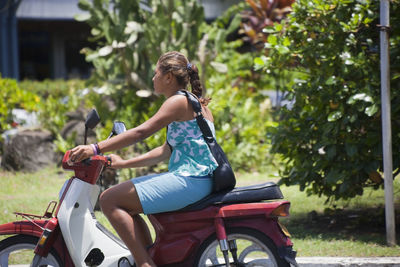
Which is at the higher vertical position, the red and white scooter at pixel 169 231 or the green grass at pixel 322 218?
the red and white scooter at pixel 169 231

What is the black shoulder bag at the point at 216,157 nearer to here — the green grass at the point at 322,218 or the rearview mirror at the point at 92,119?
the rearview mirror at the point at 92,119

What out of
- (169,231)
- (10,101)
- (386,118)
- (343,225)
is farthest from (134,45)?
(169,231)

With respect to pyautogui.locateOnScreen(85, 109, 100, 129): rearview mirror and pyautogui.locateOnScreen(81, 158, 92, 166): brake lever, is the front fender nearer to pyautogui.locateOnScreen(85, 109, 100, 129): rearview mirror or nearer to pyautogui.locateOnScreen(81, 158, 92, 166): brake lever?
pyautogui.locateOnScreen(81, 158, 92, 166): brake lever

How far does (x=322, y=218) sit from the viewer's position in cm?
659

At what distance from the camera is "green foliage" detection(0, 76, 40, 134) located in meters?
10.6

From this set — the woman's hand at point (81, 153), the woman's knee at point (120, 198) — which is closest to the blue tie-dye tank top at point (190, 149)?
the woman's knee at point (120, 198)

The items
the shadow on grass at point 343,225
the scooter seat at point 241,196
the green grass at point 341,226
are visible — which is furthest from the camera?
the shadow on grass at point 343,225

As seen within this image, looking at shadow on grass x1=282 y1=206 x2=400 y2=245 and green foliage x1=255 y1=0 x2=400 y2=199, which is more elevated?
green foliage x1=255 y1=0 x2=400 y2=199

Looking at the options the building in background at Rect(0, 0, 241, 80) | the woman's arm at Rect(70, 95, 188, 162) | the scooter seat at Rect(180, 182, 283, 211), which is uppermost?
the building in background at Rect(0, 0, 241, 80)

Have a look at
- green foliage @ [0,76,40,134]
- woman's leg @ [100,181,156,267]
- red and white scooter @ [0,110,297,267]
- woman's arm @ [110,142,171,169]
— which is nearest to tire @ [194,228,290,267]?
red and white scooter @ [0,110,297,267]

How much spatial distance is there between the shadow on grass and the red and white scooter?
2020mm

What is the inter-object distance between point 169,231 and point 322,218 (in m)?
3.19

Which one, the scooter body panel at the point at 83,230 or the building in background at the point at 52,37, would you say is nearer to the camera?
the scooter body panel at the point at 83,230

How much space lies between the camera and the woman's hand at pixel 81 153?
3551mm
